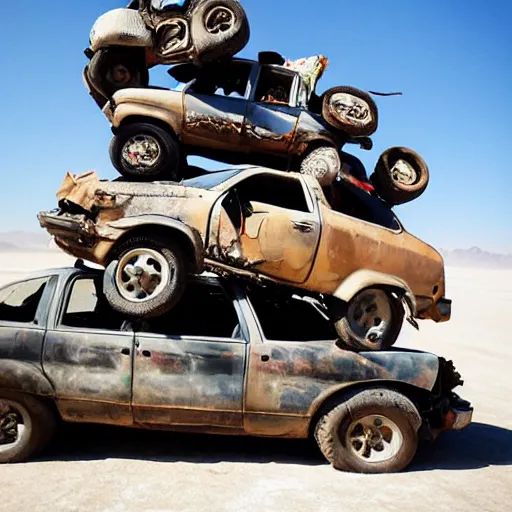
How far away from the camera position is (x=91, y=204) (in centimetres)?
521

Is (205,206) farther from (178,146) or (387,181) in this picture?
(387,181)

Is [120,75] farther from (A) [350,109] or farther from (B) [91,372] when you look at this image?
(B) [91,372]

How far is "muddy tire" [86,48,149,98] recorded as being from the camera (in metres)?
6.54

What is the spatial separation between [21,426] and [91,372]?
2.48 feet

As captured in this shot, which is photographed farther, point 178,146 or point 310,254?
point 178,146

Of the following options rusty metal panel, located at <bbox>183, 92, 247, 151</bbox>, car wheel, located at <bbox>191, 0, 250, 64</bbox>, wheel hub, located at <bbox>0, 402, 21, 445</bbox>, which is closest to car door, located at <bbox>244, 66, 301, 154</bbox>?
rusty metal panel, located at <bbox>183, 92, 247, 151</bbox>

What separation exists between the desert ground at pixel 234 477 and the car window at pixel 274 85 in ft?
12.8

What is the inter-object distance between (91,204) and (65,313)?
39.9 inches

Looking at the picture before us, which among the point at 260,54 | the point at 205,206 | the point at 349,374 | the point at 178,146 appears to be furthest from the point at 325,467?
the point at 260,54

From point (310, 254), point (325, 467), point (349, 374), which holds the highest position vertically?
point (310, 254)

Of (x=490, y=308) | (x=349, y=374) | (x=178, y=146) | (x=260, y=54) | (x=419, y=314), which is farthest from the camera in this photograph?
(x=490, y=308)

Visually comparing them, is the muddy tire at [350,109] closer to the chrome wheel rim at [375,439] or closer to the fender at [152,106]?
the fender at [152,106]

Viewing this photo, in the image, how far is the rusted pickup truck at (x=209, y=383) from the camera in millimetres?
4730

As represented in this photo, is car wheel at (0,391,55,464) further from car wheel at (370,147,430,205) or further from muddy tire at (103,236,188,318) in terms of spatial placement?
car wheel at (370,147,430,205)
